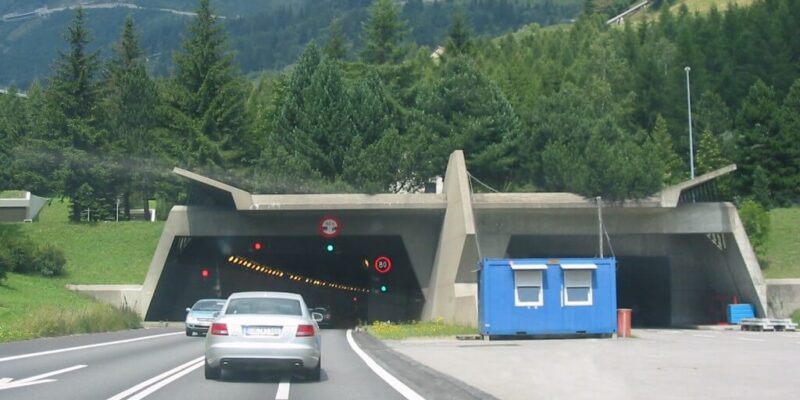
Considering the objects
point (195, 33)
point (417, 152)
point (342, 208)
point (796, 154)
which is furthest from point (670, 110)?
point (342, 208)

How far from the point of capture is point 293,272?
72.4 meters

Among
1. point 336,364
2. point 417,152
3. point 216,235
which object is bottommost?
point 336,364

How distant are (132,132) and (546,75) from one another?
136 ft

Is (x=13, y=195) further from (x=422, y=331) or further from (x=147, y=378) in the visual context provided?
(x=147, y=378)

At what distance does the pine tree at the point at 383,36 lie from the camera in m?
95.9

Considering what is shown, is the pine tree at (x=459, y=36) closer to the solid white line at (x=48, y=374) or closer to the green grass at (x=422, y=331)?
the green grass at (x=422, y=331)

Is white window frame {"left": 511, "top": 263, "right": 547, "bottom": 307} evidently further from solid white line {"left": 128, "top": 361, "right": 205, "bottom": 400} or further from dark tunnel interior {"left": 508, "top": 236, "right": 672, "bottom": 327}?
dark tunnel interior {"left": 508, "top": 236, "right": 672, "bottom": 327}

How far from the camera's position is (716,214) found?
47.0 metres

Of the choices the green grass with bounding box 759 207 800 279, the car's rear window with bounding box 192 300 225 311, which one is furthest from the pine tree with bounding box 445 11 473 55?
the car's rear window with bounding box 192 300 225 311

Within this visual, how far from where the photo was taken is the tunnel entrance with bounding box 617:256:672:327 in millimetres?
53094

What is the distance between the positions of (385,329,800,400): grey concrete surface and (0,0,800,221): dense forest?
2573cm

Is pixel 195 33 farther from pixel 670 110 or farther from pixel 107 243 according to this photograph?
pixel 670 110

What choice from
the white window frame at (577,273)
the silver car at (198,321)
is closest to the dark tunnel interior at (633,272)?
the white window frame at (577,273)

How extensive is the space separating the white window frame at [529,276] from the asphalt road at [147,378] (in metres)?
8.02
